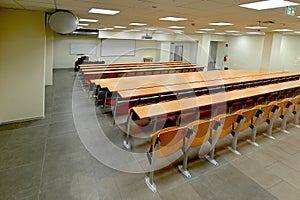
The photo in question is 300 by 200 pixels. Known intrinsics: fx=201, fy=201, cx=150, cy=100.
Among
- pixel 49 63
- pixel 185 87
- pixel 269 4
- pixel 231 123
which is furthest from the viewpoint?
pixel 49 63

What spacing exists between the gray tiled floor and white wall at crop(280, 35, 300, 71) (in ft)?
31.6

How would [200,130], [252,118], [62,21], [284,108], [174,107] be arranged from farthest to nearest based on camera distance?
1. [62,21]
2. [284,108]
3. [252,118]
4. [174,107]
5. [200,130]

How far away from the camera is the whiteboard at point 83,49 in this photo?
13.7 meters

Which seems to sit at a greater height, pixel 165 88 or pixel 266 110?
pixel 165 88

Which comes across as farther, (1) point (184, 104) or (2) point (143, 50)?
(2) point (143, 50)

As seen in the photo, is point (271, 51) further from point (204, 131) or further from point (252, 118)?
point (204, 131)

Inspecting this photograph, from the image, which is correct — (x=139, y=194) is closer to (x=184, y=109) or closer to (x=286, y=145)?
(x=184, y=109)

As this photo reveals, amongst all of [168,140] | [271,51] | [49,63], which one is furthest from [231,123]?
[271,51]

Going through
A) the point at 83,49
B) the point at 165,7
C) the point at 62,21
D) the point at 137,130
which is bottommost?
the point at 137,130

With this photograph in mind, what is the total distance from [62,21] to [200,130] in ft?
12.5

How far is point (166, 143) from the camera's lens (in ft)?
8.68

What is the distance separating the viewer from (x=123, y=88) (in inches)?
185

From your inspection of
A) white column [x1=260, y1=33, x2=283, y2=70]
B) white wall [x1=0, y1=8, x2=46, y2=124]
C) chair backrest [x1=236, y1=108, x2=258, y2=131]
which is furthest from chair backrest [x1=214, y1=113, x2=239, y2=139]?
white column [x1=260, y1=33, x2=283, y2=70]

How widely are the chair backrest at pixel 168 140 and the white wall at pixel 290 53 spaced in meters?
12.0
